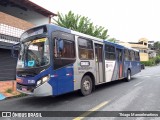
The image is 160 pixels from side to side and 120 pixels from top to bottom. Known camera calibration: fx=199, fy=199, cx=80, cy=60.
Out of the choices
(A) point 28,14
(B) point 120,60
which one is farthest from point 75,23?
(B) point 120,60

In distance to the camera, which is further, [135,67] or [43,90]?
[135,67]

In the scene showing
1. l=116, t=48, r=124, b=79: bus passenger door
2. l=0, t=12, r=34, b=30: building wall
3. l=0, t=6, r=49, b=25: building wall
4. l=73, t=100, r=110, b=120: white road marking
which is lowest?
l=73, t=100, r=110, b=120: white road marking

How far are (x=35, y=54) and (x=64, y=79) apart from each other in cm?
143

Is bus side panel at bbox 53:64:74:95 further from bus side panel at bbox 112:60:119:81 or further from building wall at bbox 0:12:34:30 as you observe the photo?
building wall at bbox 0:12:34:30

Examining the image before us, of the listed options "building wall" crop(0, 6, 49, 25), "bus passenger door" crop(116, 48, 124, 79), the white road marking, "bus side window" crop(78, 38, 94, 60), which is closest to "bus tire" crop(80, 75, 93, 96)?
"bus side window" crop(78, 38, 94, 60)

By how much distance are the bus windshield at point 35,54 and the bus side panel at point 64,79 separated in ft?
2.14

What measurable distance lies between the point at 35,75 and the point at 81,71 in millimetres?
2373

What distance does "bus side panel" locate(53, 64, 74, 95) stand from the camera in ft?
23.7

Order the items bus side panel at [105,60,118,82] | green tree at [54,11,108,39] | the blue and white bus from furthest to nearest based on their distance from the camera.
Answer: green tree at [54,11,108,39] < bus side panel at [105,60,118,82] < the blue and white bus

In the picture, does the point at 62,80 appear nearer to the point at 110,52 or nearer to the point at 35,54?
the point at 35,54

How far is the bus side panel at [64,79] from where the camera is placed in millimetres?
7223

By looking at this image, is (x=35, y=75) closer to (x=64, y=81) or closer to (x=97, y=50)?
(x=64, y=81)

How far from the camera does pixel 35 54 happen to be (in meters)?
7.24

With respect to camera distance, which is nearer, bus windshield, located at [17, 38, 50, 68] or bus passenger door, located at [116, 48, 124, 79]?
bus windshield, located at [17, 38, 50, 68]
